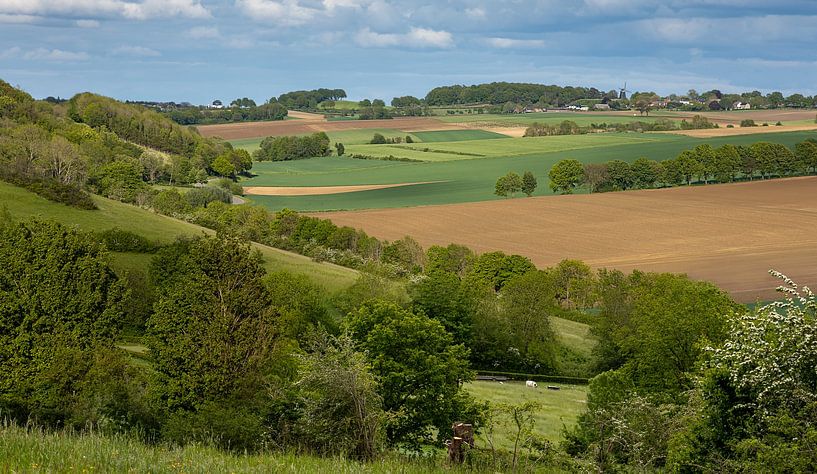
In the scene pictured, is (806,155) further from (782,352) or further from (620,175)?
(782,352)

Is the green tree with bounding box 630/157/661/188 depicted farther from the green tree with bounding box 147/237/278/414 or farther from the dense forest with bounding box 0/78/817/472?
the green tree with bounding box 147/237/278/414

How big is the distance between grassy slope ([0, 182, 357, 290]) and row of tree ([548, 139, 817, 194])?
255 feet

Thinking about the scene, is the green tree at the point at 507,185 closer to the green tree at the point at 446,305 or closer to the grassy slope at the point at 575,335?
the grassy slope at the point at 575,335

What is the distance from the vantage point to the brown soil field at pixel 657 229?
92.3m

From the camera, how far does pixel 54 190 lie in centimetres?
8662

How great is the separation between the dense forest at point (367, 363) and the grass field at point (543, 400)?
7.77ft

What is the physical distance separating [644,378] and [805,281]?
44.8m

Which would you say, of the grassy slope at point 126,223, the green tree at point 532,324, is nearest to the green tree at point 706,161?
the green tree at point 532,324

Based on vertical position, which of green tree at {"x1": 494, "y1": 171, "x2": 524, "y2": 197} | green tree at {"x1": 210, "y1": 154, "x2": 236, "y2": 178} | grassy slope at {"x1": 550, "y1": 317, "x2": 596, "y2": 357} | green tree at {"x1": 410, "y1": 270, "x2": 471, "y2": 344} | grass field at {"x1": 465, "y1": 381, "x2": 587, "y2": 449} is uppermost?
green tree at {"x1": 210, "y1": 154, "x2": 236, "y2": 178}

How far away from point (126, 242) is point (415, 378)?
146 feet

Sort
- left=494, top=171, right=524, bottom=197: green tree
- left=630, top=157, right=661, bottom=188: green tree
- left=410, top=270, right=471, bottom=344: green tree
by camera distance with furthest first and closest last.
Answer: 1. left=630, top=157, right=661, bottom=188: green tree
2. left=494, top=171, right=524, bottom=197: green tree
3. left=410, top=270, right=471, bottom=344: green tree

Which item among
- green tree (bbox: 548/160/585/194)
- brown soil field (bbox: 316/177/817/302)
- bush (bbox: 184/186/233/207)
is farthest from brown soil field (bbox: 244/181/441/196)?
brown soil field (bbox: 316/177/817/302)

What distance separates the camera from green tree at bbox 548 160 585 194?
154875 mm

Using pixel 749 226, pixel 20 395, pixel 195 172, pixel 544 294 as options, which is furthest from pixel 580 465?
pixel 195 172
